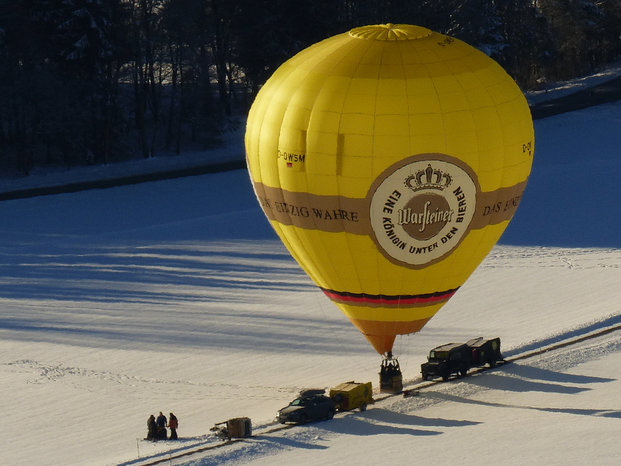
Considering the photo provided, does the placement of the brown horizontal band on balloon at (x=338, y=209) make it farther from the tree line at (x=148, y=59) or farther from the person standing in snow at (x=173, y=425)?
the tree line at (x=148, y=59)

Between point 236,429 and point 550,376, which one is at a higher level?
point 550,376

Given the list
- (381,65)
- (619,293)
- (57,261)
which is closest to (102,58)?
(57,261)

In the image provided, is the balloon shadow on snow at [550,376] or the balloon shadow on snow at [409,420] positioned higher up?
the balloon shadow on snow at [550,376]

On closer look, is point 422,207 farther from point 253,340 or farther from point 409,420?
point 253,340

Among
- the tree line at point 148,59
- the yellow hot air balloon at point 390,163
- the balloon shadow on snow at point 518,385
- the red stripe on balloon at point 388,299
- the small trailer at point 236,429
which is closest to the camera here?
the yellow hot air balloon at point 390,163

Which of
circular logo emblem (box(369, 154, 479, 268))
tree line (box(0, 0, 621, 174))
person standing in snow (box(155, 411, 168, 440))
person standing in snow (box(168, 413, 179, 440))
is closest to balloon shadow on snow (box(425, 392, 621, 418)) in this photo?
circular logo emblem (box(369, 154, 479, 268))

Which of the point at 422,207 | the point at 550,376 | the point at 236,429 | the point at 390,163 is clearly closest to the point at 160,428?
the point at 236,429

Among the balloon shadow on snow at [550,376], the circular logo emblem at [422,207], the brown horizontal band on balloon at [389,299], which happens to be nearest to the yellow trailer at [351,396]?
the brown horizontal band on balloon at [389,299]
